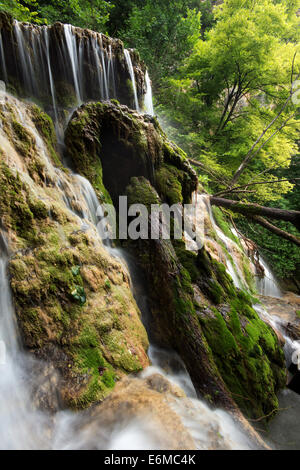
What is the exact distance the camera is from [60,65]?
15.4ft

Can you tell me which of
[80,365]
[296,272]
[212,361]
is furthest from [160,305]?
[296,272]

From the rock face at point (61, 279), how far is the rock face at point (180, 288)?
0.60 metres

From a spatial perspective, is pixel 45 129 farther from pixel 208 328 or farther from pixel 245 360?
pixel 245 360

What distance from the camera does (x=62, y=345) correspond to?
2.37 m

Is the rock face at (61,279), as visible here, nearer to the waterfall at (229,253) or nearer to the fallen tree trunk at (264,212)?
the waterfall at (229,253)

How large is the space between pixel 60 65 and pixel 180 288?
509 centimetres

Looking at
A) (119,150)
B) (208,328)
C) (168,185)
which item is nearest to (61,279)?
(208,328)

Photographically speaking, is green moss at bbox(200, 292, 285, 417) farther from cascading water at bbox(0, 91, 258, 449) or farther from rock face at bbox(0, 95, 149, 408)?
rock face at bbox(0, 95, 149, 408)

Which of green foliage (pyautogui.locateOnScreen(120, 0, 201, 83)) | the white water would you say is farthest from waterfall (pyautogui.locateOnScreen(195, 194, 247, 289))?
green foliage (pyautogui.locateOnScreen(120, 0, 201, 83))

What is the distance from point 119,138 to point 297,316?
261 inches

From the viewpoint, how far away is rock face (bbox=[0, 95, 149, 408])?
7.59 feet

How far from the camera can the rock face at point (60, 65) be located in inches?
160

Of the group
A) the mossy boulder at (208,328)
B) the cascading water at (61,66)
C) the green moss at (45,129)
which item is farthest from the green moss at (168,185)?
the cascading water at (61,66)

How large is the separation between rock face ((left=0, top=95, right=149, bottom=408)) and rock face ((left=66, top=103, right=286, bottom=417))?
604 millimetres
